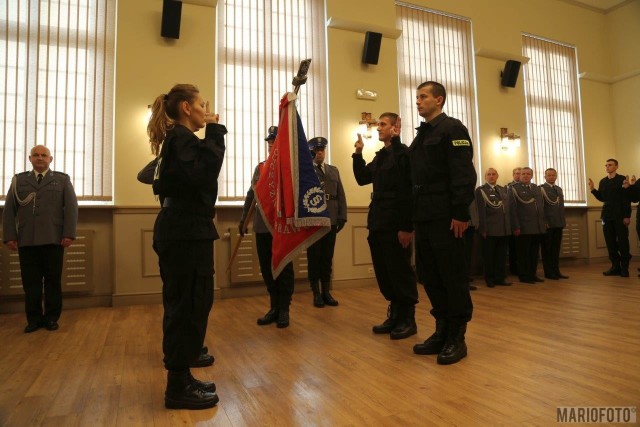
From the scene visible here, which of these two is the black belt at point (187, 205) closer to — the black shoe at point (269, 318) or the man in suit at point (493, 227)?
the black shoe at point (269, 318)

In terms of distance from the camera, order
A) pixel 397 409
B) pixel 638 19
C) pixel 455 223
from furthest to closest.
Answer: pixel 638 19 → pixel 455 223 → pixel 397 409

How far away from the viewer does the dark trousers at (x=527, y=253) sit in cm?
Result: 531

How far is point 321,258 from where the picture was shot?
3.92 meters

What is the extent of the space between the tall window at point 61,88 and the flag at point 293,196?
2.59 metres

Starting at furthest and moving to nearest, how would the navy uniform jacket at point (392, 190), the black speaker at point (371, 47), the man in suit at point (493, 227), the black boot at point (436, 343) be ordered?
the black speaker at point (371, 47), the man in suit at point (493, 227), the navy uniform jacket at point (392, 190), the black boot at point (436, 343)

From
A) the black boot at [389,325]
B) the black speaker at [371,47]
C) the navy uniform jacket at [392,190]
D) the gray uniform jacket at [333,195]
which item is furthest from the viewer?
the black speaker at [371,47]

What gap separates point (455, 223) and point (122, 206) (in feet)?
10.8

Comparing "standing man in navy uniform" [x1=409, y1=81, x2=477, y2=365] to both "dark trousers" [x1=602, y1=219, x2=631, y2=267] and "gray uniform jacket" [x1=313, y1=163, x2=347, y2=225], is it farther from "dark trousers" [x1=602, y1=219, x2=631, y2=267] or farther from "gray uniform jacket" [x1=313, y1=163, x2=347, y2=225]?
"dark trousers" [x1=602, y1=219, x2=631, y2=267]

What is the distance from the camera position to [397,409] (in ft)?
5.15

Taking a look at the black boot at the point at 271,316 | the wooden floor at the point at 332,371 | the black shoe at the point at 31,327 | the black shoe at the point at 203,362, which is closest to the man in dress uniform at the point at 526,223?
the wooden floor at the point at 332,371

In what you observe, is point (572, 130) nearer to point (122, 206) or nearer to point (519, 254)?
point (519, 254)

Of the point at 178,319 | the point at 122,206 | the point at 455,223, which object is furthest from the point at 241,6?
the point at 178,319

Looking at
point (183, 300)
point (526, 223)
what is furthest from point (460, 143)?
point (526, 223)

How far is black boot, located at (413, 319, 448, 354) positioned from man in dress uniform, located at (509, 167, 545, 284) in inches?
135
